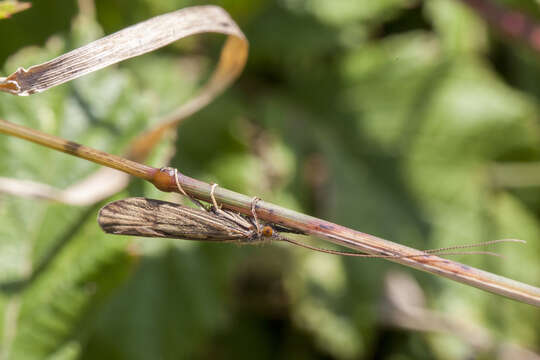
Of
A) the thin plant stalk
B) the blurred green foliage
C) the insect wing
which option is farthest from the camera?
the blurred green foliage

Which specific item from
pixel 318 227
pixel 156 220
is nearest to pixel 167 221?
pixel 156 220

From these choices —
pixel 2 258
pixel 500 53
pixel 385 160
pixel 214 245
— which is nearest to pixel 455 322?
pixel 385 160

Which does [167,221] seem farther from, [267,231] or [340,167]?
[340,167]

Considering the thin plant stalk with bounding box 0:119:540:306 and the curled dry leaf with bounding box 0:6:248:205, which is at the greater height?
the curled dry leaf with bounding box 0:6:248:205

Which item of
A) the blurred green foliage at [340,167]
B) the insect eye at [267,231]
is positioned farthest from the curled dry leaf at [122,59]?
the blurred green foliage at [340,167]

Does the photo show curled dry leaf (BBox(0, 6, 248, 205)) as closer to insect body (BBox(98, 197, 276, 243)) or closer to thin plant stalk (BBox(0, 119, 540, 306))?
thin plant stalk (BBox(0, 119, 540, 306))

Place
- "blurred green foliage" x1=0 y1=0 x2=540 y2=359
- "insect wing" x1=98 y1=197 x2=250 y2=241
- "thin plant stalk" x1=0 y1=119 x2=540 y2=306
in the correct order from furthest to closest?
"blurred green foliage" x1=0 y1=0 x2=540 y2=359 → "insect wing" x1=98 y1=197 x2=250 y2=241 → "thin plant stalk" x1=0 y1=119 x2=540 y2=306

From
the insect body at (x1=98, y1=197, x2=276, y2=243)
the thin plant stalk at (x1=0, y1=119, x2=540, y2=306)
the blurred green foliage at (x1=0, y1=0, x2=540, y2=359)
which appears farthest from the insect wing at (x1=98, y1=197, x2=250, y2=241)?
the blurred green foliage at (x1=0, y1=0, x2=540, y2=359)

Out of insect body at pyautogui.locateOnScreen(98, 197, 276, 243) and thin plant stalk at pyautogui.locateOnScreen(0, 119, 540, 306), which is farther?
insect body at pyautogui.locateOnScreen(98, 197, 276, 243)
